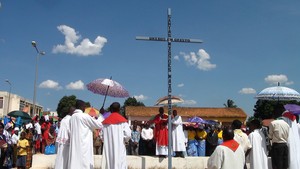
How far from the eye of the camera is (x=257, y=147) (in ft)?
27.3

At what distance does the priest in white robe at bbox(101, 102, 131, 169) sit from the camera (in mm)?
8727

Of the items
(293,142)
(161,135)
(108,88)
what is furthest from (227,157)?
(108,88)

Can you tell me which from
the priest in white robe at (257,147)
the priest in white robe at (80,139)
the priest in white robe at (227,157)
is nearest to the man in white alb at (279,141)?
the priest in white robe at (257,147)

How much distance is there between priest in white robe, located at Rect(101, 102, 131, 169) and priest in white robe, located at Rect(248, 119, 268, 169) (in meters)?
3.27

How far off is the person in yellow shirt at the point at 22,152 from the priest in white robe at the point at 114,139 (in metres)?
4.82

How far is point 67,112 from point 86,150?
5.61ft

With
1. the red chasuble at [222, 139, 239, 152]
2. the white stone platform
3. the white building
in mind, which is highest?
the white building

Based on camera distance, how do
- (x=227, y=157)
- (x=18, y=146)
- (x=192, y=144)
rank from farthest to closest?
(x=192, y=144)
(x=18, y=146)
(x=227, y=157)

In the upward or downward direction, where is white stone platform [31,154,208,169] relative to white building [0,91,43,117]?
downward

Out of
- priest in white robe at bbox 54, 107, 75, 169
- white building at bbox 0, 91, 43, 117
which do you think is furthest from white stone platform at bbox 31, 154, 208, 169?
white building at bbox 0, 91, 43, 117

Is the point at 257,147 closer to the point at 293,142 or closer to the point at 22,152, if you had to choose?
the point at 293,142

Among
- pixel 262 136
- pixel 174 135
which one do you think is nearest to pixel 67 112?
pixel 174 135

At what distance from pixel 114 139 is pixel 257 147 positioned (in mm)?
3662

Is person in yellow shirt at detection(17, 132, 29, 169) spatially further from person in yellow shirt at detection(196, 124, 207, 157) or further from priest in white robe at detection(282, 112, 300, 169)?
priest in white robe at detection(282, 112, 300, 169)
